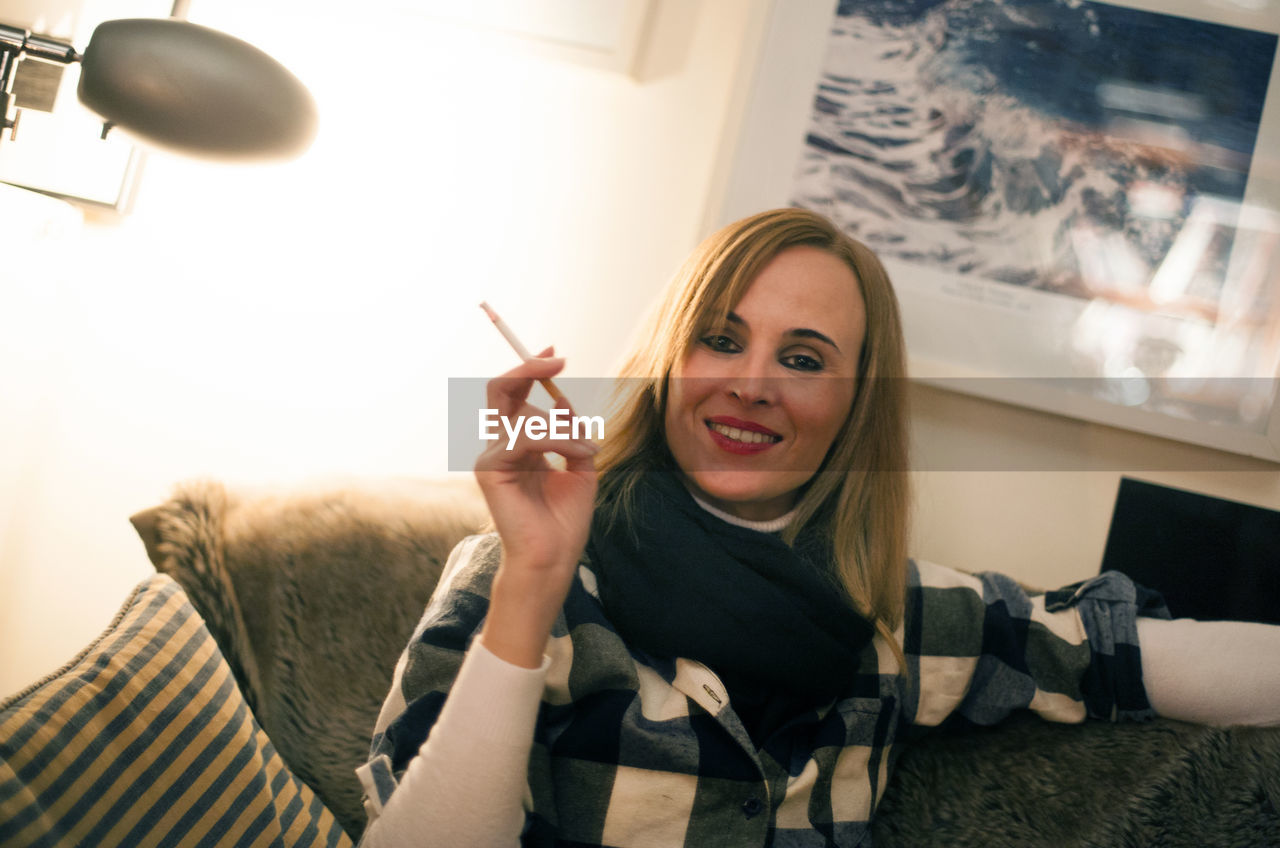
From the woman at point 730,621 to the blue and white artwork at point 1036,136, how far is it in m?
0.27

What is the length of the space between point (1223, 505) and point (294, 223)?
5.00 feet

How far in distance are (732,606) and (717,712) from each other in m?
0.11

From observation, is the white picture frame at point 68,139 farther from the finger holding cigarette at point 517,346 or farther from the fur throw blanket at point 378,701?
the finger holding cigarette at point 517,346

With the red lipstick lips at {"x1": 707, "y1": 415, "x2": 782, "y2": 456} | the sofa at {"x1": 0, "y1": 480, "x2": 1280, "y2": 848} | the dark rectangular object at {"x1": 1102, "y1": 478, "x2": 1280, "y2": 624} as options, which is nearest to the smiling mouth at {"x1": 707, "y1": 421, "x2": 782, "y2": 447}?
the red lipstick lips at {"x1": 707, "y1": 415, "x2": 782, "y2": 456}

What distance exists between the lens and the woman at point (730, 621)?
28.3 inches

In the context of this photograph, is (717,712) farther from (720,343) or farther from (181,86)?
(181,86)

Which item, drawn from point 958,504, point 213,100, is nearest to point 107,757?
point 213,100

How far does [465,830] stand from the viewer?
2.24 feet

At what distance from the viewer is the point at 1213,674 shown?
99 cm

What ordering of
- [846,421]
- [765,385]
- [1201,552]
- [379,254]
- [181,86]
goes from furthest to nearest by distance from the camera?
[379,254], [1201,552], [846,421], [765,385], [181,86]

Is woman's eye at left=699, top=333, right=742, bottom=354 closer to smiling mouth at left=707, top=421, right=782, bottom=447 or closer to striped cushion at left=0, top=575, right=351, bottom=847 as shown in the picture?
smiling mouth at left=707, top=421, right=782, bottom=447

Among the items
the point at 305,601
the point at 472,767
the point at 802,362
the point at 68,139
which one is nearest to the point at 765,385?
the point at 802,362

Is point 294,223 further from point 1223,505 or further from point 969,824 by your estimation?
point 1223,505

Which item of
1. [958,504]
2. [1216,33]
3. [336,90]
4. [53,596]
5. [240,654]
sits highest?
[1216,33]
